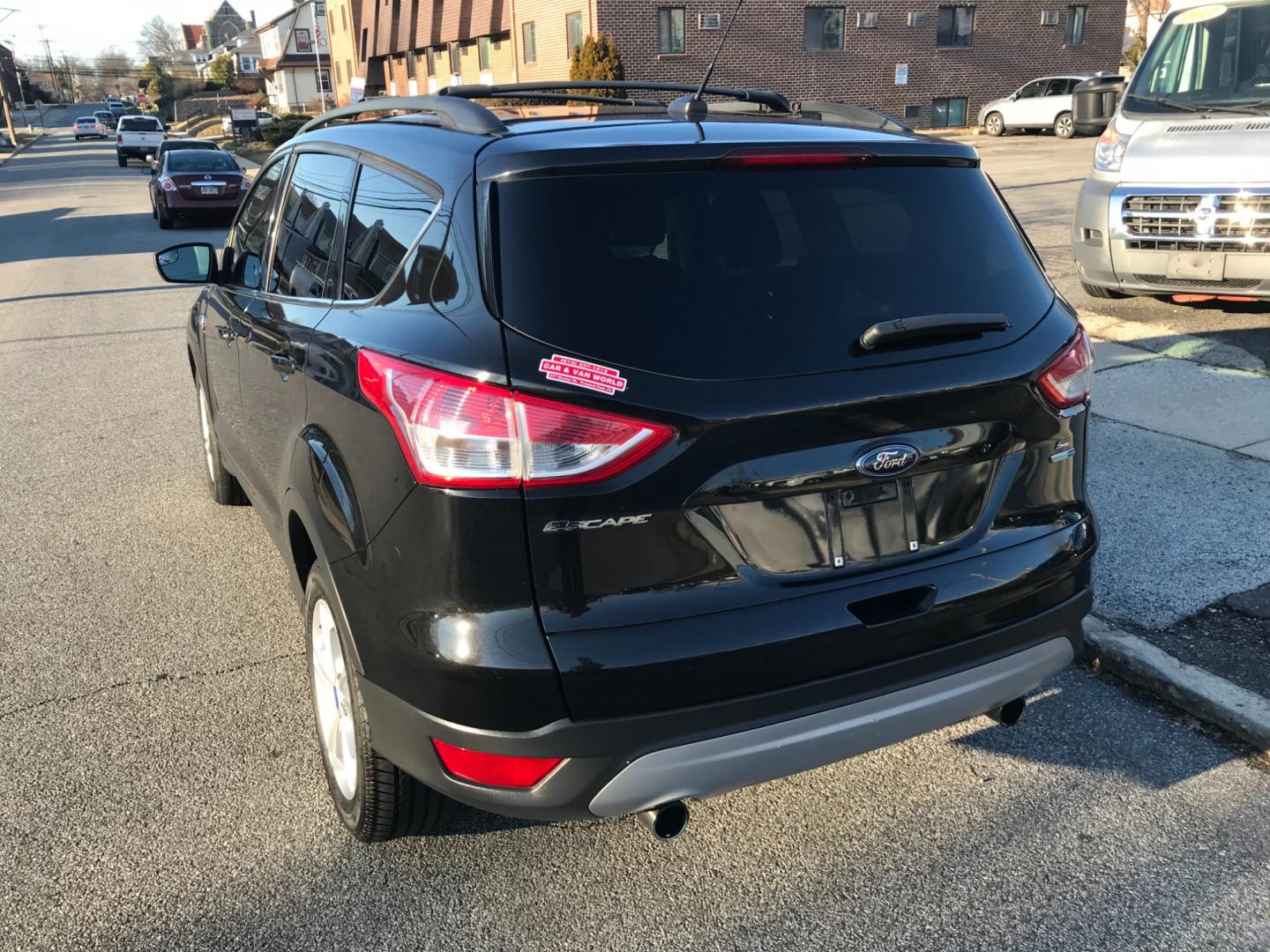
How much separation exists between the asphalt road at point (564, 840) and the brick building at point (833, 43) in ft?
93.6

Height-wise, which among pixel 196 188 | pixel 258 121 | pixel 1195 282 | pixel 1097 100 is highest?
pixel 258 121

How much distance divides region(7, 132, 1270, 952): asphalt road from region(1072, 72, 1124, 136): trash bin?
20.5 ft

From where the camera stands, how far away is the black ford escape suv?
2260mm

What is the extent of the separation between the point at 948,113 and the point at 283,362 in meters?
37.1

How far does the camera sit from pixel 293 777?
Answer: 3.29 meters

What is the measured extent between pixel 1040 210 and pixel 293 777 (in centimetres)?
1406

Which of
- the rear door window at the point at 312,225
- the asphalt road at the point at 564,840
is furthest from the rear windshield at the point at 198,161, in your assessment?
the rear door window at the point at 312,225

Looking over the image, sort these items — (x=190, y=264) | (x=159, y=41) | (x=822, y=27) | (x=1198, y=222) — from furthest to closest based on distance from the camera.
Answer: (x=159, y=41), (x=822, y=27), (x=1198, y=222), (x=190, y=264)

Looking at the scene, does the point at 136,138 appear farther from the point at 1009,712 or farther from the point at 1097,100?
the point at 1009,712

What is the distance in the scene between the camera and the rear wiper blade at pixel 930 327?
247cm

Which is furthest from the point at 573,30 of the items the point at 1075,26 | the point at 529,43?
the point at 1075,26

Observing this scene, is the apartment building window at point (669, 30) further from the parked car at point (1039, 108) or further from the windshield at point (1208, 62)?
the windshield at point (1208, 62)

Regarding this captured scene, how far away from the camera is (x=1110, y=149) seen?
26.7 feet

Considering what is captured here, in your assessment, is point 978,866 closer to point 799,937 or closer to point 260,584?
point 799,937
